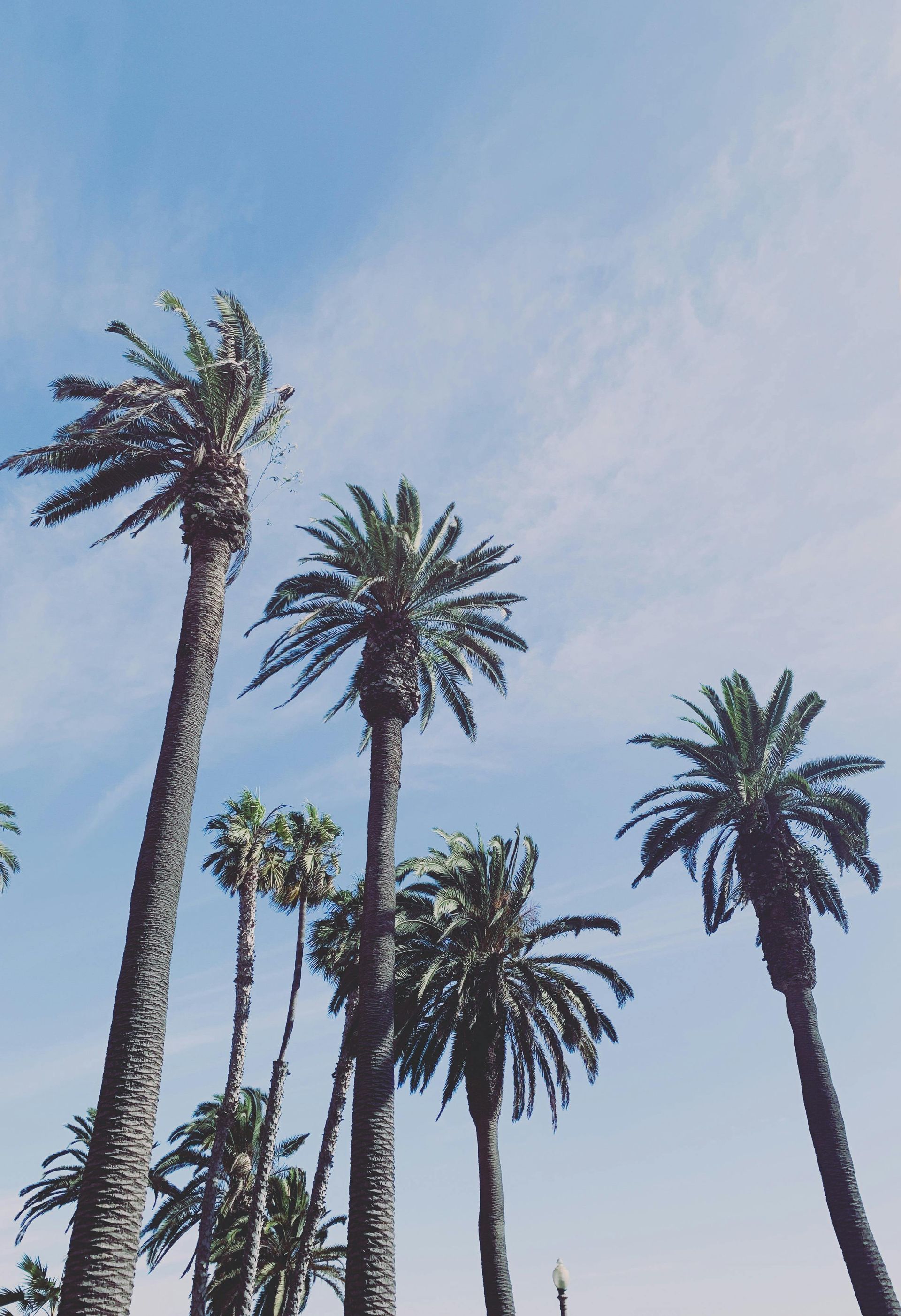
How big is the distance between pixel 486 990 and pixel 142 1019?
15566mm

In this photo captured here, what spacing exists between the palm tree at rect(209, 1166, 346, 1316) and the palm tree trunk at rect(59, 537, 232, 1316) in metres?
25.2

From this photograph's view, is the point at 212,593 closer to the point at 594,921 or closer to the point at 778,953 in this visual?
the point at 594,921

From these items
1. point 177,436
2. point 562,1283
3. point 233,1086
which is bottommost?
point 562,1283

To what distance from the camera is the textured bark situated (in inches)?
891

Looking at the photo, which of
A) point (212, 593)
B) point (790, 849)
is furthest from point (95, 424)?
point (790, 849)

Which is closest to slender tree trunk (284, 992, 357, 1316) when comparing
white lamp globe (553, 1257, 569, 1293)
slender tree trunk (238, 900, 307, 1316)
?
slender tree trunk (238, 900, 307, 1316)

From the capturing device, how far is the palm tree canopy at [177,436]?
54.6 feet

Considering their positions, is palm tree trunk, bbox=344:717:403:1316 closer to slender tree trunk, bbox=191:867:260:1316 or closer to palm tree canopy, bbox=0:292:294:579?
palm tree canopy, bbox=0:292:294:579

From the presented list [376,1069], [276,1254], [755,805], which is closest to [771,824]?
[755,805]

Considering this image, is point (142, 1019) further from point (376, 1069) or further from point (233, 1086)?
point (233, 1086)

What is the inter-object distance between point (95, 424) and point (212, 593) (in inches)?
141

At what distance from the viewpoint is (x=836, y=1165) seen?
22.0 meters

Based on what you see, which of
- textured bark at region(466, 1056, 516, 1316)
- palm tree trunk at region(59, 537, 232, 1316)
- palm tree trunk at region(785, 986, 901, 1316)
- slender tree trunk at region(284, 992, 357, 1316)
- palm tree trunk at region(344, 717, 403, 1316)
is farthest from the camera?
slender tree trunk at region(284, 992, 357, 1316)

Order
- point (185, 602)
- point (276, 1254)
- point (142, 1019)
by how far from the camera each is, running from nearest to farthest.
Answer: point (142, 1019) < point (185, 602) < point (276, 1254)
